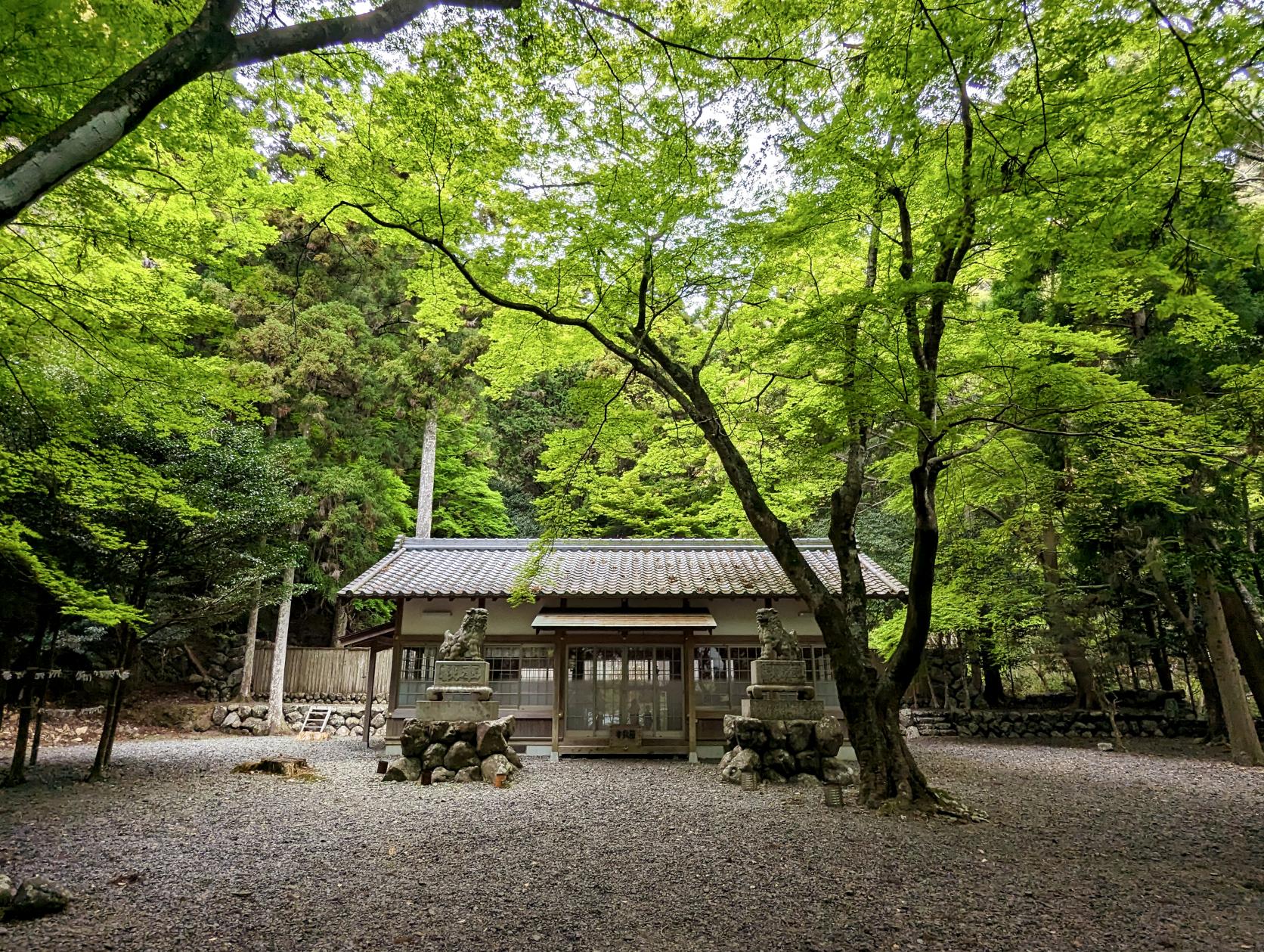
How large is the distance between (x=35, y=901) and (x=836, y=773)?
723cm

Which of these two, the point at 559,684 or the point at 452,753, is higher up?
the point at 559,684

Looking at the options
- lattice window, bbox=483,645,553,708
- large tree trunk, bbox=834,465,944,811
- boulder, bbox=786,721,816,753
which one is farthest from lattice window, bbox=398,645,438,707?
large tree trunk, bbox=834,465,944,811

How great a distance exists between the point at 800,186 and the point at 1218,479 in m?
7.40

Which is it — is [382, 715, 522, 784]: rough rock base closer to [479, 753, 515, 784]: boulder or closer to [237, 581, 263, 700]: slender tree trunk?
[479, 753, 515, 784]: boulder

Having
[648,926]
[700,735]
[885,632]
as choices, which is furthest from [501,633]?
[648,926]

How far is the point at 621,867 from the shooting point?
4340 millimetres

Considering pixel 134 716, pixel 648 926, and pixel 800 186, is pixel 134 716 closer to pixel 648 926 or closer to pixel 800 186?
pixel 648 926

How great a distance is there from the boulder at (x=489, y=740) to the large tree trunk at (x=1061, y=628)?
9.29 metres

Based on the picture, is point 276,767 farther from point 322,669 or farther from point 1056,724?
point 1056,724

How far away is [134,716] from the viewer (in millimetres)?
13234

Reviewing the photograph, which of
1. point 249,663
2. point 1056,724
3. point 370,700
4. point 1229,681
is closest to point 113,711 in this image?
point 370,700

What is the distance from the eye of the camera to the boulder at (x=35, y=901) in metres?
3.29

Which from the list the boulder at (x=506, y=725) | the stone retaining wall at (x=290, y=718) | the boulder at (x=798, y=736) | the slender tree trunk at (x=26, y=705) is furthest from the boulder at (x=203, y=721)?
the boulder at (x=798, y=736)

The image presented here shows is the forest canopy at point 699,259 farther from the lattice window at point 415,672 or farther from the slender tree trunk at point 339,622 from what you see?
the slender tree trunk at point 339,622
